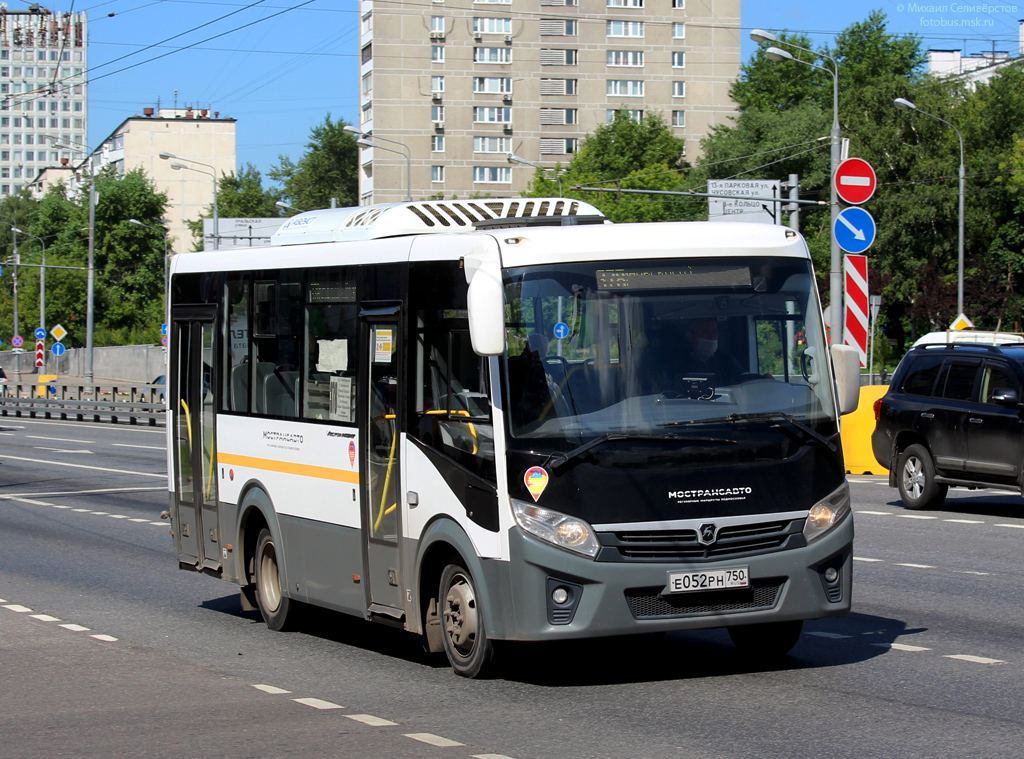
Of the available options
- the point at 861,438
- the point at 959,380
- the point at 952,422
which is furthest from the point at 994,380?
the point at 861,438

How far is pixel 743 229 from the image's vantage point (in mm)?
8422

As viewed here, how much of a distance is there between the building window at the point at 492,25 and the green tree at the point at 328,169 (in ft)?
80.4

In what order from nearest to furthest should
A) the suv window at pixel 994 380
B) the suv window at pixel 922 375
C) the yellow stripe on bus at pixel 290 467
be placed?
the yellow stripe on bus at pixel 290 467, the suv window at pixel 994 380, the suv window at pixel 922 375

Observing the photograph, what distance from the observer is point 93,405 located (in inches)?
1944

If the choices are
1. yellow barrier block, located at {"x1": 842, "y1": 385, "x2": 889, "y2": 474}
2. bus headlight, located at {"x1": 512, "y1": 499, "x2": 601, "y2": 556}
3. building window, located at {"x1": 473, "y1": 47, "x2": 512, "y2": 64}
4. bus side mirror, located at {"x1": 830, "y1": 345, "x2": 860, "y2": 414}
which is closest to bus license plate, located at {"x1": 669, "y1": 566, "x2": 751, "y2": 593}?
bus headlight, located at {"x1": 512, "y1": 499, "x2": 601, "y2": 556}

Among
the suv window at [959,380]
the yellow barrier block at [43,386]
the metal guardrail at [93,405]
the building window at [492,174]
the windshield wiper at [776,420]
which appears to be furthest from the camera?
the building window at [492,174]

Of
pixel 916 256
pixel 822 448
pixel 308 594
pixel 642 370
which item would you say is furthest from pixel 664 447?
pixel 916 256

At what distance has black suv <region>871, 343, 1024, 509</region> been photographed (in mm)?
17109

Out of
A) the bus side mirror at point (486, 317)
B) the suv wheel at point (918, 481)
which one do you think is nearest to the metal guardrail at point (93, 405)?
the suv wheel at point (918, 481)

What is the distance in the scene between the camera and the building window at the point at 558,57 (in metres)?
107

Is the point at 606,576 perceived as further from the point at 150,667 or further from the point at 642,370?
the point at 150,667

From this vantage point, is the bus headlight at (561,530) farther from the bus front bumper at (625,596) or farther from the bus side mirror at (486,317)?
the bus side mirror at (486,317)

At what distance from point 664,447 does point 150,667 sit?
341cm

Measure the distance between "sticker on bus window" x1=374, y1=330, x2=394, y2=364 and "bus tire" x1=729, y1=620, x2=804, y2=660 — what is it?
2468mm
